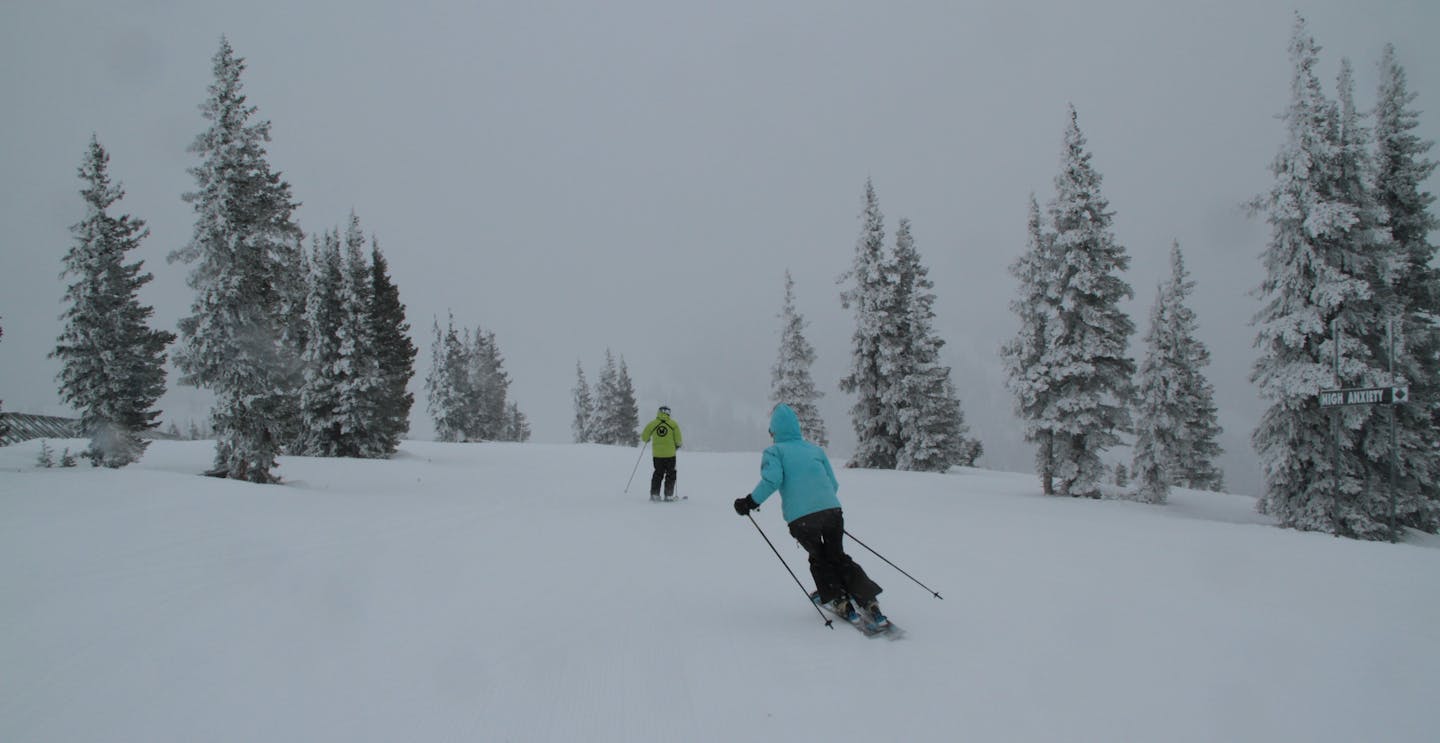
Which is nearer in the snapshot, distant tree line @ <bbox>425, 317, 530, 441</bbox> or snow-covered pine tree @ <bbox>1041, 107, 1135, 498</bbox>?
snow-covered pine tree @ <bbox>1041, 107, 1135, 498</bbox>

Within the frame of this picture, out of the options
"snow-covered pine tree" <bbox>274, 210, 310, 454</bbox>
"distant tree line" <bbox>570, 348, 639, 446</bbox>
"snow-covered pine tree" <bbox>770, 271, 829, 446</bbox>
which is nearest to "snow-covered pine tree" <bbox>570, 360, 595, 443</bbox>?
"distant tree line" <bbox>570, 348, 639, 446</bbox>

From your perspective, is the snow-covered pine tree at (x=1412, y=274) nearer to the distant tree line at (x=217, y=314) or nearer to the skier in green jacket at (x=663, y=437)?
the skier in green jacket at (x=663, y=437)

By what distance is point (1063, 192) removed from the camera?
72.1 ft

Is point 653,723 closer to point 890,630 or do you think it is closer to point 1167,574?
point 890,630

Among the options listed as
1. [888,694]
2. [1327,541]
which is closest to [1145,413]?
[1327,541]

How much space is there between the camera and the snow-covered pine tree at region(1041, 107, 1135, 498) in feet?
69.9

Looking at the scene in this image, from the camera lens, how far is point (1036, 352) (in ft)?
76.5

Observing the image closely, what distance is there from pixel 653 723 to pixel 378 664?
233 centimetres

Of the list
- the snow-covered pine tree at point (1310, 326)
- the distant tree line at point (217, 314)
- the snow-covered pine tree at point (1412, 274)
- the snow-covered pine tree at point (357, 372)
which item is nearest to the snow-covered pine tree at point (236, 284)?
the distant tree line at point (217, 314)

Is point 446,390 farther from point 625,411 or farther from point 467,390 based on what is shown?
point 625,411

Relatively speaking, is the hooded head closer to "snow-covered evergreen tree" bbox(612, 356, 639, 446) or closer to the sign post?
the sign post

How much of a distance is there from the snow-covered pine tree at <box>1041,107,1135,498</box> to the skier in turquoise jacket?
1861 centimetres

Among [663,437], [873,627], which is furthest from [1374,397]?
[663,437]

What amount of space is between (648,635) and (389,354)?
3438 cm
